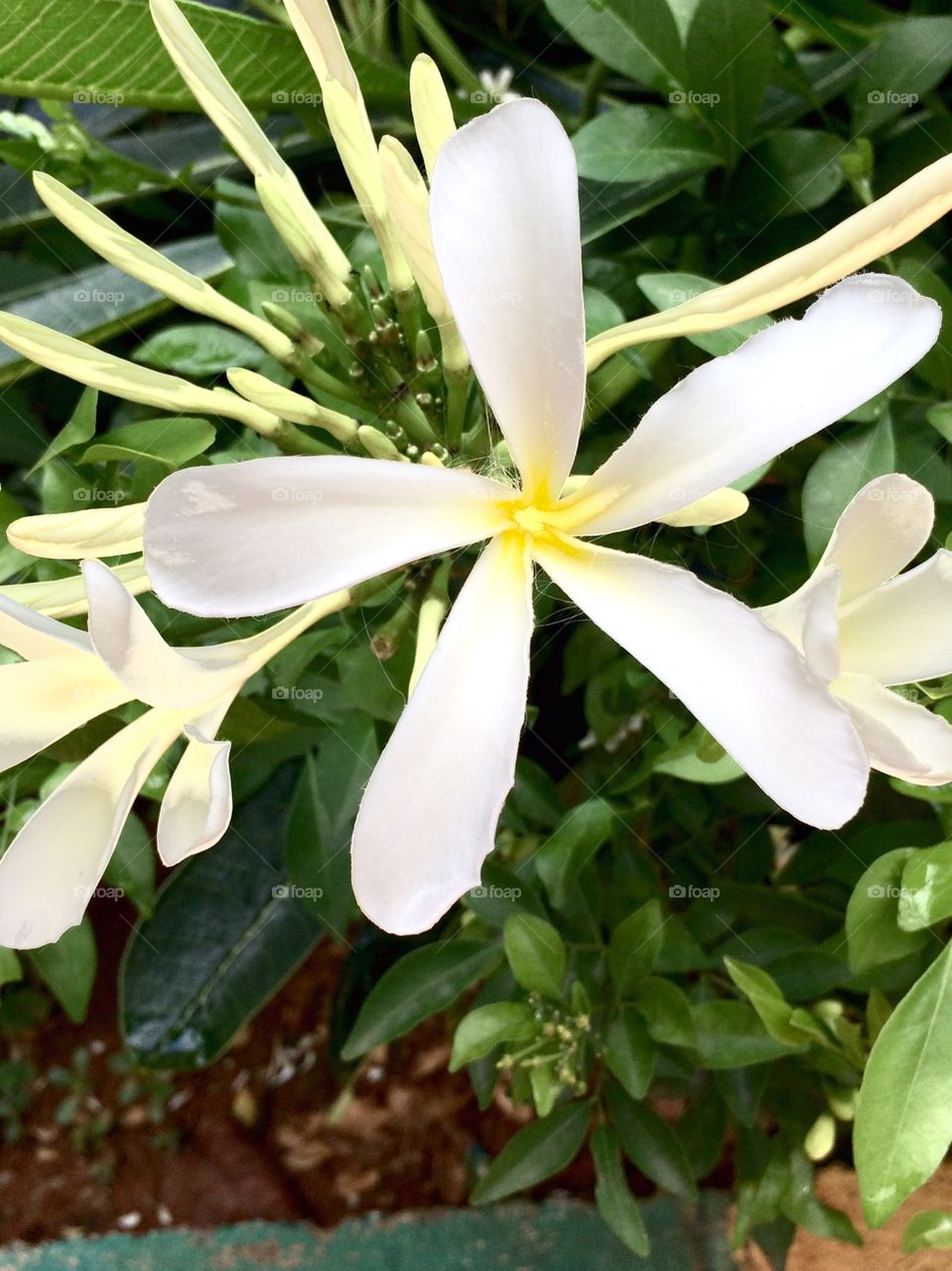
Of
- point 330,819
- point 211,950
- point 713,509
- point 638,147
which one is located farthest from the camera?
point 211,950

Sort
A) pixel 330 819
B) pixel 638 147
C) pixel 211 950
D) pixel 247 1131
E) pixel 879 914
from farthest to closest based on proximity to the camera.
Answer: pixel 247 1131, pixel 211 950, pixel 330 819, pixel 638 147, pixel 879 914

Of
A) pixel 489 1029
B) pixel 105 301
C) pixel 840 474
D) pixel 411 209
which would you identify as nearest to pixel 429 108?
pixel 411 209

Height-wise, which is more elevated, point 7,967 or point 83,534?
point 83,534

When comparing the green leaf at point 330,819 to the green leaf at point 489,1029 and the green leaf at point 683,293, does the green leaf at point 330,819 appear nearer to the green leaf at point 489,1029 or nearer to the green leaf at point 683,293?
the green leaf at point 489,1029

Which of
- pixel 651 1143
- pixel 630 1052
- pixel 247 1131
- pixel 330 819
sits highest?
pixel 330 819

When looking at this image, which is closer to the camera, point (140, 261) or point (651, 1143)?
point (140, 261)

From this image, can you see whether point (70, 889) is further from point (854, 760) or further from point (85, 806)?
point (854, 760)

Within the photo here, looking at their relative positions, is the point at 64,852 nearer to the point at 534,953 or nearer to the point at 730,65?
the point at 534,953
